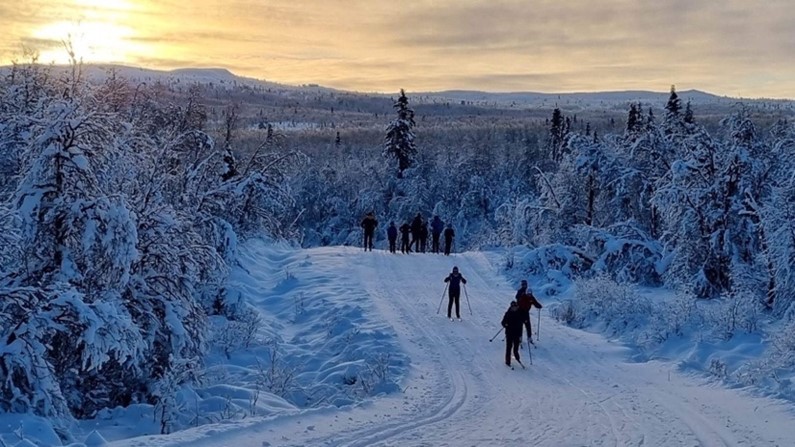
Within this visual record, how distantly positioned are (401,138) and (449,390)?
58896mm


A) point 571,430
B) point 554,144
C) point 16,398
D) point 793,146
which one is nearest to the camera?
point 16,398

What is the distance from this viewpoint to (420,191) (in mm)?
68375

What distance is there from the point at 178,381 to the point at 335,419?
3122 millimetres

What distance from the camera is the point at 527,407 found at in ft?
38.2

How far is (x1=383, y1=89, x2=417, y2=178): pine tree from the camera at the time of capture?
6975 cm

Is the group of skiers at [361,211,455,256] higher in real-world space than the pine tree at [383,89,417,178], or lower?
lower

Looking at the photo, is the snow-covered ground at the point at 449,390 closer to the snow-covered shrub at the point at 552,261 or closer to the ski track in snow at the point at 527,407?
the ski track in snow at the point at 527,407

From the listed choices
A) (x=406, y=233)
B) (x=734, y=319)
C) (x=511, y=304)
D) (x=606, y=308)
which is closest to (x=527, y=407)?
(x=511, y=304)

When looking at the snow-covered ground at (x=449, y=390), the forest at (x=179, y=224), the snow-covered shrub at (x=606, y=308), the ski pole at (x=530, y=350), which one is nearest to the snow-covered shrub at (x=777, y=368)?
the snow-covered ground at (x=449, y=390)

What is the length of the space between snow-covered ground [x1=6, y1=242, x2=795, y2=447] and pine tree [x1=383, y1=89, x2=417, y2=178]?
156 ft

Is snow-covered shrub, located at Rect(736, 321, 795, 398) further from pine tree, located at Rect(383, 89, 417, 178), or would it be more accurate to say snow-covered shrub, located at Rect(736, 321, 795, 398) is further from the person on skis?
pine tree, located at Rect(383, 89, 417, 178)

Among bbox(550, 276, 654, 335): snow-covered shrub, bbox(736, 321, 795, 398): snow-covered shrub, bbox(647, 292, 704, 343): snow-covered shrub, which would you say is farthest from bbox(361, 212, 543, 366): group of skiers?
bbox(736, 321, 795, 398): snow-covered shrub

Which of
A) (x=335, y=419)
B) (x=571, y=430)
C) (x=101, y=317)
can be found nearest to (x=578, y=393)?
(x=571, y=430)

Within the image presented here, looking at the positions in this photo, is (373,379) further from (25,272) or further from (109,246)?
(25,272)
